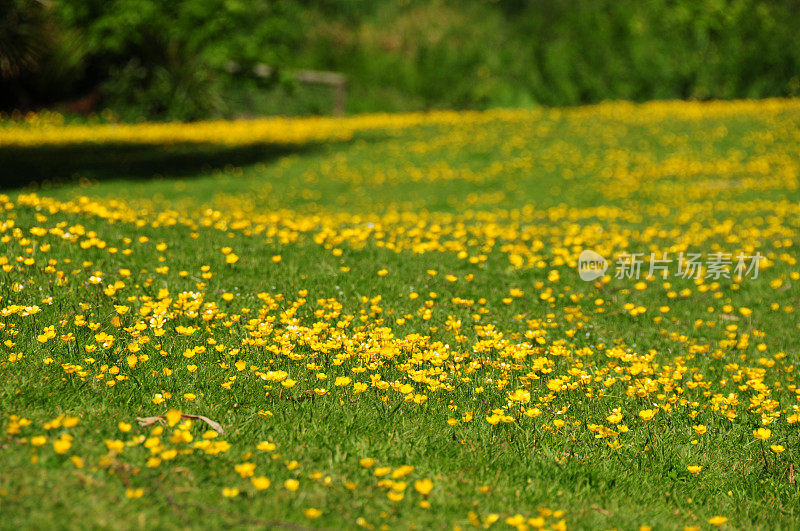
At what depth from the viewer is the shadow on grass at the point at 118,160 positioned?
15141mm

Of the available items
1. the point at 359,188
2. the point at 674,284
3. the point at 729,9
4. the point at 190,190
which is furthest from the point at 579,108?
the point at 674,284

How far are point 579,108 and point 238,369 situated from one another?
23.3m

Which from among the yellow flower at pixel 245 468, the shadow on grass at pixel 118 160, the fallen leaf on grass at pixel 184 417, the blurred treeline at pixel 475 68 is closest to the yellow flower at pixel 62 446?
the fallen leaf on grass at pixel 184 417

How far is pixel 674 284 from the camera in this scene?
7633mm

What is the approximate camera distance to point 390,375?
4.73 meters

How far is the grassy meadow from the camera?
3355 mm

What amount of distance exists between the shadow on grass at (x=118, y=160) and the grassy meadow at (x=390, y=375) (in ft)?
24.4

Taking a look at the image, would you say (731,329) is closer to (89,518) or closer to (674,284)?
(674,284)

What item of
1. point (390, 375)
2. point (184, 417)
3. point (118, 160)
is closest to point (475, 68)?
point (118, 160)

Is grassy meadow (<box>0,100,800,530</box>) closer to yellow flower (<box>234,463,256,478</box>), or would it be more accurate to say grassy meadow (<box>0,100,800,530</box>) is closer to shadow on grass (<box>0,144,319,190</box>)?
yellow flower (<box>234,463,256,478</box>)

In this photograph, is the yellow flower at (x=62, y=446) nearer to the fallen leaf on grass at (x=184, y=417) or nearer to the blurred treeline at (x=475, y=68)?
the fallen leaf on grass at (x=184, y=417)

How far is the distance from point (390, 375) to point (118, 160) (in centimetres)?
1518

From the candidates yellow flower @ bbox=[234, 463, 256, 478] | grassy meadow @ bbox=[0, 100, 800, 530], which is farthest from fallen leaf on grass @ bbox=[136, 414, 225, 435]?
yellow flower @ bbox=[234, 463, 256, 478]

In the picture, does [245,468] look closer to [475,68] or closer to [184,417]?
[184,417]
